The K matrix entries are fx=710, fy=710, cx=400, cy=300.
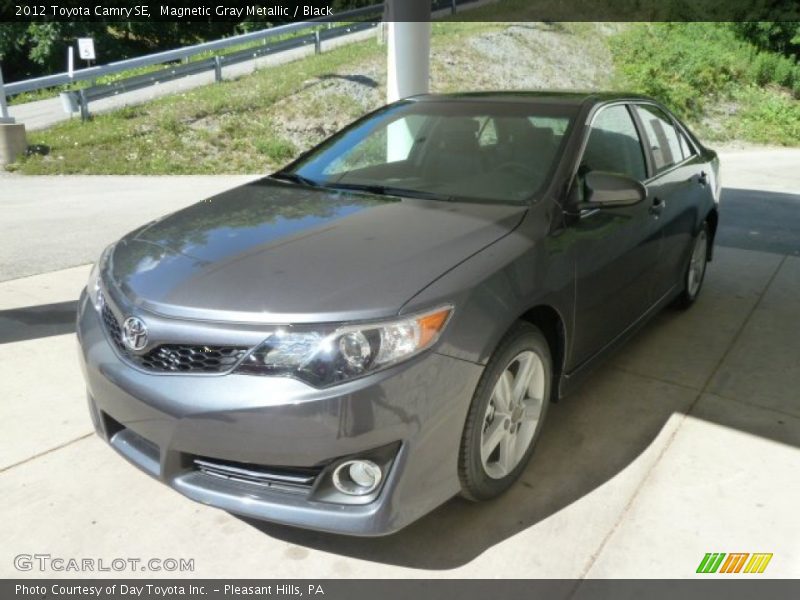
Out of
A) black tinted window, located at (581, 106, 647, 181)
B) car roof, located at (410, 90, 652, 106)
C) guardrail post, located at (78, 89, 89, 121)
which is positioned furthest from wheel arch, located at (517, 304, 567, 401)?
guardrail post, located at (78, 89, 89, 121)

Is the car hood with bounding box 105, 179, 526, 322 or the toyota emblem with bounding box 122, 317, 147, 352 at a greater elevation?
A: the car hood with bounding box 105, 179, 526, 322

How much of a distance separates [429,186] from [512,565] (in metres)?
1.76

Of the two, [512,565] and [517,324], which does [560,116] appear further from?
[512,565]

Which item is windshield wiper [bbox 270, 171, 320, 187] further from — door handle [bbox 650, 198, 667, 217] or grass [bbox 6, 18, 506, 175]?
grass [bbox 6, 18, 506, 175]

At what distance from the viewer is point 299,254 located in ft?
8.70

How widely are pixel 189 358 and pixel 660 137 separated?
10.6 ft

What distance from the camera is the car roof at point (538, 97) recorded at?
3.70m

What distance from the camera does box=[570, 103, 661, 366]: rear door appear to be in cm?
315

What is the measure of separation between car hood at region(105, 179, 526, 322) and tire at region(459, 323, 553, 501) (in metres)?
0.41

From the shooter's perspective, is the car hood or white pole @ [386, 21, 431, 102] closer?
the car hood

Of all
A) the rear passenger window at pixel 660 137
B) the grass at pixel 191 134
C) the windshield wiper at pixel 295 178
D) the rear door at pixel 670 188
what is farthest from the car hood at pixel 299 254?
the grass at pixel 191 134

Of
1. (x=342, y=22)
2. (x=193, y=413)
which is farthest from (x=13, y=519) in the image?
(x=342, y=22)

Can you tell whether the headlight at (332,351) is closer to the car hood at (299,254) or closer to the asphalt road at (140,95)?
the car hood at (299,254)

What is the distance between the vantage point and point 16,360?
4020 mm
